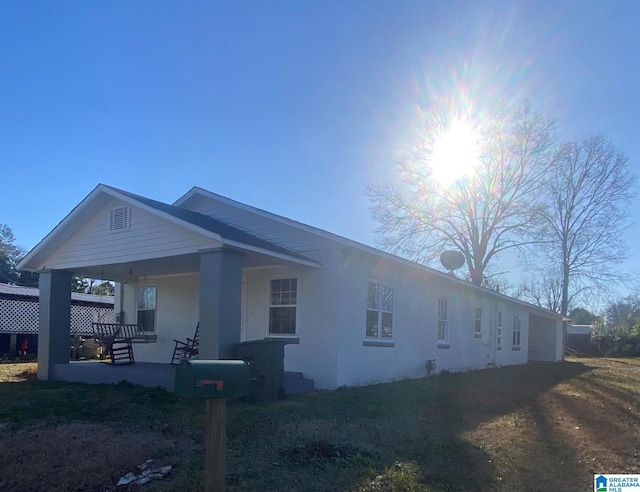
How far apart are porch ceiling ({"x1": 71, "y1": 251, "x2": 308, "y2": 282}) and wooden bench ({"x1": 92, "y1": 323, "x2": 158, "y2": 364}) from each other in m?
1.43

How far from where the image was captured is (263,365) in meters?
9.44

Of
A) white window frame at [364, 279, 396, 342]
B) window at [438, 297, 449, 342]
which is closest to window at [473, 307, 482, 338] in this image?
window at [438, 297, 449, 342]

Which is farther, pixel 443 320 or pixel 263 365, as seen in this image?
pixel 443 320

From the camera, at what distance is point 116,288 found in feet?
52.4

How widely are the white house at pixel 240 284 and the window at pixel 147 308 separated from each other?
0.09 ft

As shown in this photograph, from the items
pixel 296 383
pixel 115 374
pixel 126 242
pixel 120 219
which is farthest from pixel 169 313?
pixel 296 383

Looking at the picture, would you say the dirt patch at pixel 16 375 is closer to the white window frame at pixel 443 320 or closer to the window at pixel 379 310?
the window at pixel 379 310

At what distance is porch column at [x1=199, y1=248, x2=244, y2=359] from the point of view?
9.49 meters

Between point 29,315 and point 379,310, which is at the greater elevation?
point 379,310

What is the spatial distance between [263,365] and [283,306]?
3.03m

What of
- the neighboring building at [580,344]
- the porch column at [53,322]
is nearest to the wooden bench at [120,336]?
the porch column at [53,322]

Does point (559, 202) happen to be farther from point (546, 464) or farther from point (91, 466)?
point (91, 466)

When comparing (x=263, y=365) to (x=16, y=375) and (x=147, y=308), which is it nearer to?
(x=147, y=308)

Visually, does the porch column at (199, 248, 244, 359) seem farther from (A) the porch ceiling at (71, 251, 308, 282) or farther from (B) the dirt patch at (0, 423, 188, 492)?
(B) the dirt patch at (0, 423, 188, 492)
